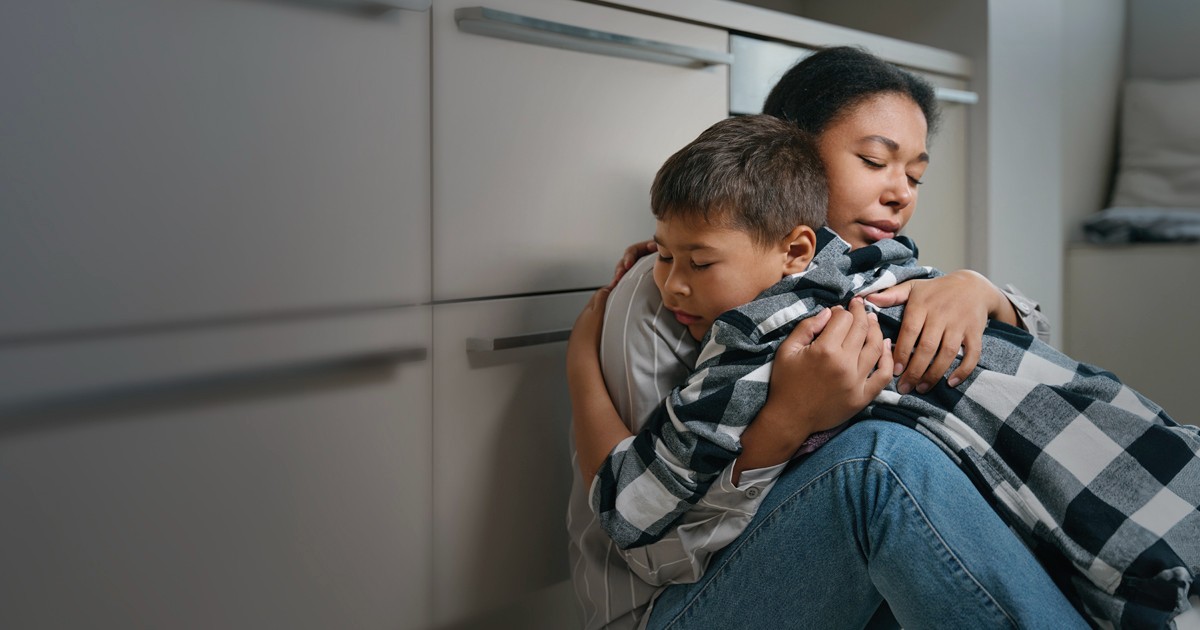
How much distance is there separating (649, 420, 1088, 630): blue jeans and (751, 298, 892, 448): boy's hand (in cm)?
3

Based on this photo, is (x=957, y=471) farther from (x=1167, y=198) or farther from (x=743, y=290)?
(x=1167, y=198)

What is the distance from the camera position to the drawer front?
115 cm

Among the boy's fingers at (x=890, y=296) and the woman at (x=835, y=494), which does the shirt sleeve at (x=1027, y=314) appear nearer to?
the woman at (x=835, y=494)

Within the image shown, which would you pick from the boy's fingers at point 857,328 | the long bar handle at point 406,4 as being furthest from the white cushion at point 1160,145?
the long bar handle at point 406,4

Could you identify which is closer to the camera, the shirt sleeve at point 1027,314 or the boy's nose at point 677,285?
the boy's nose at point 677,285

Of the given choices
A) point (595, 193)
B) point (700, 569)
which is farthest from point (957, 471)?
point (595, 193)

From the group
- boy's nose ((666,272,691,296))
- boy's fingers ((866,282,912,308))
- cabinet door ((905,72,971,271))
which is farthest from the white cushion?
boy's nose ((666,272,691,296))

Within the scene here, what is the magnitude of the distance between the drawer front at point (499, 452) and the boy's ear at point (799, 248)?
0.36m

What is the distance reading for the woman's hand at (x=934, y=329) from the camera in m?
0.95

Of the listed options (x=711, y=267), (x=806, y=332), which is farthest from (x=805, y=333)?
(x=711, y=267)

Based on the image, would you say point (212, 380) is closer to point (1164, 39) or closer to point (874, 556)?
point (874, 556)

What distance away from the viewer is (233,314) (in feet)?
3.11

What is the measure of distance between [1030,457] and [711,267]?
1.11ft

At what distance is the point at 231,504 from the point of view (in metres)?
0.97
